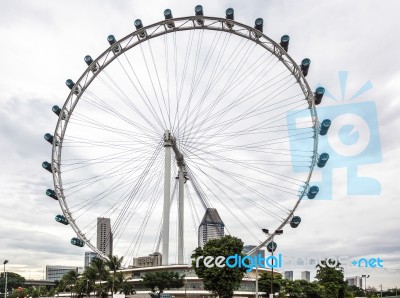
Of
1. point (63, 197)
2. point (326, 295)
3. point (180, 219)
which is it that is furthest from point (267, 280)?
point (63, 197)

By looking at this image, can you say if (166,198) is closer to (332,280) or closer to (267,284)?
(267,284)

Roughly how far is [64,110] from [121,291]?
29.3 metres

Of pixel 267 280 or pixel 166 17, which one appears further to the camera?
pixel 267 280

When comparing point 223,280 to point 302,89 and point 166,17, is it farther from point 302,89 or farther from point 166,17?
point 166,17

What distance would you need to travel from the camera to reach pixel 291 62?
59.6 metres

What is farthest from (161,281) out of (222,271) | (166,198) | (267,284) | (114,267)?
(222,271)

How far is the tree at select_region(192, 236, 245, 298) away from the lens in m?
62.4

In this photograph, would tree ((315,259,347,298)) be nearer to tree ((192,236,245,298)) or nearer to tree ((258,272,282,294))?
tree ((258,272,282,294))

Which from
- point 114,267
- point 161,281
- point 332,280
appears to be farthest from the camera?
point 332,280

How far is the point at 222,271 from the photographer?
6256 cm

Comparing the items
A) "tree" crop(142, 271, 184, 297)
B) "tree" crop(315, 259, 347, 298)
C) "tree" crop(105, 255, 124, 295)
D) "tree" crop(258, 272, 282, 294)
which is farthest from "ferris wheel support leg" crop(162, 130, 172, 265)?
"tree" crop(315, 259, 347, 298)

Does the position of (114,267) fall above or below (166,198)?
below

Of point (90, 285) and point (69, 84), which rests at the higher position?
point (69, 84)

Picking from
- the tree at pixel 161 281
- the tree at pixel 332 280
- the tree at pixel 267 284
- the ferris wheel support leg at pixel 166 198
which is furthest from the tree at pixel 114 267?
the tree at pixel 332 280
